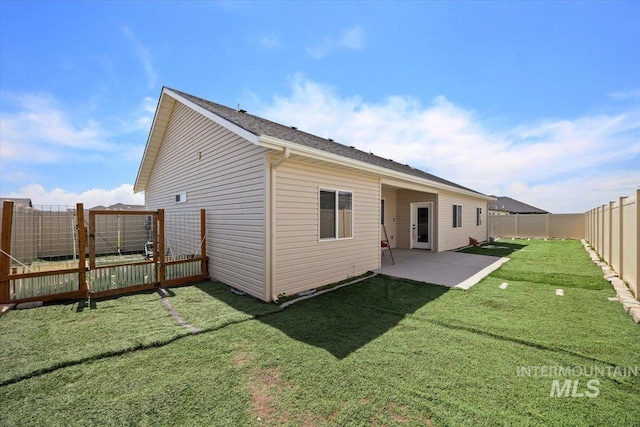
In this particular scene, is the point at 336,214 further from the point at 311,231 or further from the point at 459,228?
the point at 459,228

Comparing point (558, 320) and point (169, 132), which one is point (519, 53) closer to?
point (558, 320)

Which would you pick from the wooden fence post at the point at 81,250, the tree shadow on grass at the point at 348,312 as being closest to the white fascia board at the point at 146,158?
the wooden fence post at the point at 81,250

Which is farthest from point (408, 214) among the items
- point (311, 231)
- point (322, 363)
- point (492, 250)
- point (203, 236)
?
point (322, 363)

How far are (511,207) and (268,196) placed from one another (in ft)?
122

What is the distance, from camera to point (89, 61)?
6.96 meters

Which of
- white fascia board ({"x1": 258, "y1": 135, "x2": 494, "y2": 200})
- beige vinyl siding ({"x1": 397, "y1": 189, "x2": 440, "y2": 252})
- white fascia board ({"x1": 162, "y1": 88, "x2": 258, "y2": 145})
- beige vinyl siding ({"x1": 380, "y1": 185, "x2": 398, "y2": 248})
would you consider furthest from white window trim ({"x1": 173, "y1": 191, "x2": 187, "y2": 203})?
beige vinyl siding ({"x1": 397, "y1": 189, "x2": 440, "y2": 252})

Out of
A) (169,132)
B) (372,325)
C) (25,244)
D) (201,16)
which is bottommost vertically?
(372,325)

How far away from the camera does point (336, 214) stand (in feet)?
21.5

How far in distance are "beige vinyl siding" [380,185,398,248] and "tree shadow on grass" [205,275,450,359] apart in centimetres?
581

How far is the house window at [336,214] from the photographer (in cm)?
630

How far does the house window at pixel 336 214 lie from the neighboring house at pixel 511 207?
29420 millimetres

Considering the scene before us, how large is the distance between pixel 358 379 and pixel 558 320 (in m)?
3.73

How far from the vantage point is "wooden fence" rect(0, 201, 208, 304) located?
471cm

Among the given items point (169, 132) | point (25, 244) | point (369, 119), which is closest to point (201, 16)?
point (169, 132)
